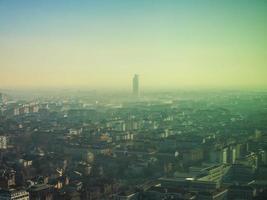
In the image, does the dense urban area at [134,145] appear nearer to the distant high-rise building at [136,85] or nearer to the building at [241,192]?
the building at [241,192]

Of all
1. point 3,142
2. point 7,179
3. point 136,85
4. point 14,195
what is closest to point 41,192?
point 14,195

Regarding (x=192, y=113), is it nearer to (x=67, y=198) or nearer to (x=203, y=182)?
(x=203, y=182)

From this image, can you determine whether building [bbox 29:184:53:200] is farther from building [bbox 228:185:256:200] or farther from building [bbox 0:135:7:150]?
building [bbox 0:135:7:150]

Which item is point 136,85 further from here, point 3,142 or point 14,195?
point 14,195

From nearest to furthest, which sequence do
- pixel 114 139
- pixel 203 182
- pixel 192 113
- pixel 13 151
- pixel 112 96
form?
pixel 203 182
pixel 13 151
pixel 112 96
pixel 114 139
pixel 192 113

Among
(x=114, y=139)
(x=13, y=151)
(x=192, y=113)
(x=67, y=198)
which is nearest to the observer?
(x=67, y=198)

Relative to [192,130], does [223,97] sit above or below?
above

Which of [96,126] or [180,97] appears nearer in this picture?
[180,97]

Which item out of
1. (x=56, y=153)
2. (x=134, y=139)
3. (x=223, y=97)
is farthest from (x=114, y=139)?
(x=223, y=97)

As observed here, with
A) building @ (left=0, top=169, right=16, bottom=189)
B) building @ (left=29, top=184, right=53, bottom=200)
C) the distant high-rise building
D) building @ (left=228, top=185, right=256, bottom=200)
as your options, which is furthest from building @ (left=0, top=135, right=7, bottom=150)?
building @ (left=228, top=185, right=256, bottom=200)
